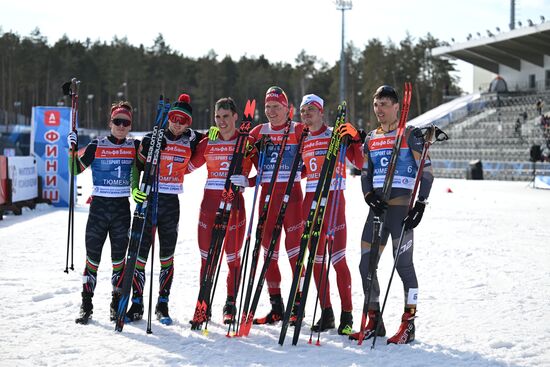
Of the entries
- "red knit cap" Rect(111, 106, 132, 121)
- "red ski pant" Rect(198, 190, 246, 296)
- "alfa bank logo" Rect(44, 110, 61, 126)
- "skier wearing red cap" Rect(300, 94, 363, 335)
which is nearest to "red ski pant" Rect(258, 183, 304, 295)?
"skier wearing red cap" Rect(300, 94, 363, 335)

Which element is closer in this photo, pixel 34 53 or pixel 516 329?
pixel 516 329

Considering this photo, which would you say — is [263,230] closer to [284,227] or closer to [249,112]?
[284,227]

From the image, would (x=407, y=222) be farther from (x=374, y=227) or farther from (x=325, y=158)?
(x=325, y=158)

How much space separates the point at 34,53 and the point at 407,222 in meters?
77.2

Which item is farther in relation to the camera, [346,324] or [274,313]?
[274,313]

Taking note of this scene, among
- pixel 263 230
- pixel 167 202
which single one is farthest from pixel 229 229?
pixel 167 202

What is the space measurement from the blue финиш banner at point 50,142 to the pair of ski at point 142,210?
1017 cm

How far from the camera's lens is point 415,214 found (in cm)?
440

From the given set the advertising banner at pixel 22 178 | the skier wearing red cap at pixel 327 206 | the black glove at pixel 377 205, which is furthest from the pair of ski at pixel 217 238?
the advertising banner at pixel 22 178

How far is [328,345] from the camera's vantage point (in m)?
4.52

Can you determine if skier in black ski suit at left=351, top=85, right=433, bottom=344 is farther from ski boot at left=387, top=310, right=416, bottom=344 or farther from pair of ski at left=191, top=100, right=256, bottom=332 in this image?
pair of ski at left=191, top=100, right=256, bottom=332

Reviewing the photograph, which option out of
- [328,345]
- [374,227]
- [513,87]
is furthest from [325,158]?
[513,87]

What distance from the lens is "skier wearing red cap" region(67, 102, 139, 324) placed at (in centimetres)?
511

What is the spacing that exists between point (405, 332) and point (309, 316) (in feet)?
3.52
